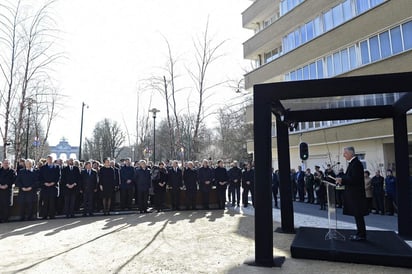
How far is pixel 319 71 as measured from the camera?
2033 cm

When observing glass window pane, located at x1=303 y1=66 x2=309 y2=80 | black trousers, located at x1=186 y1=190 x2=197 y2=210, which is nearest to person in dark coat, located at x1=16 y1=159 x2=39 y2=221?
black trousers, located at x1=186 y1=190 x2=197 y2=210

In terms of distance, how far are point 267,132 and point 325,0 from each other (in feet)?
56.9

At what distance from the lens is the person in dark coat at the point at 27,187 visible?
1077 cm

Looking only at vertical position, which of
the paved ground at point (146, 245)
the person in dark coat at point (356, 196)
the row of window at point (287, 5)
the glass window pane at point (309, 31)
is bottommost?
the paved ground at point (146, 245)

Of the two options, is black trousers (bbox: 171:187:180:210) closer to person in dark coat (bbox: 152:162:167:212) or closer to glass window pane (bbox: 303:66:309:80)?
person in dark coat (bbox: 152:162:167:212)

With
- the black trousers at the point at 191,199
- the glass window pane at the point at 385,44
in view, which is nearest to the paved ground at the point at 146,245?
the black trousers at the point at 191,199

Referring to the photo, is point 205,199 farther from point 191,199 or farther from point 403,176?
point 403,176

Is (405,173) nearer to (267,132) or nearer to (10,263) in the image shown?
(267,132)

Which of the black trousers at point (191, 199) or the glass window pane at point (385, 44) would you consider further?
the glass window pane at point (385, 44)

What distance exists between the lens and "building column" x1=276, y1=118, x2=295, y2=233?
889 cm

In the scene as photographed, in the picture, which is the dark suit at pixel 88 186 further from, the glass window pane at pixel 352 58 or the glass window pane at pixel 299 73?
the glass window pane at pixel 299 73

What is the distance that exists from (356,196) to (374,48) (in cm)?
1222

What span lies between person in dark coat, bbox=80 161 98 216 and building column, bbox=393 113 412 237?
9907 mm

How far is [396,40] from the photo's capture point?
15.0 meters
